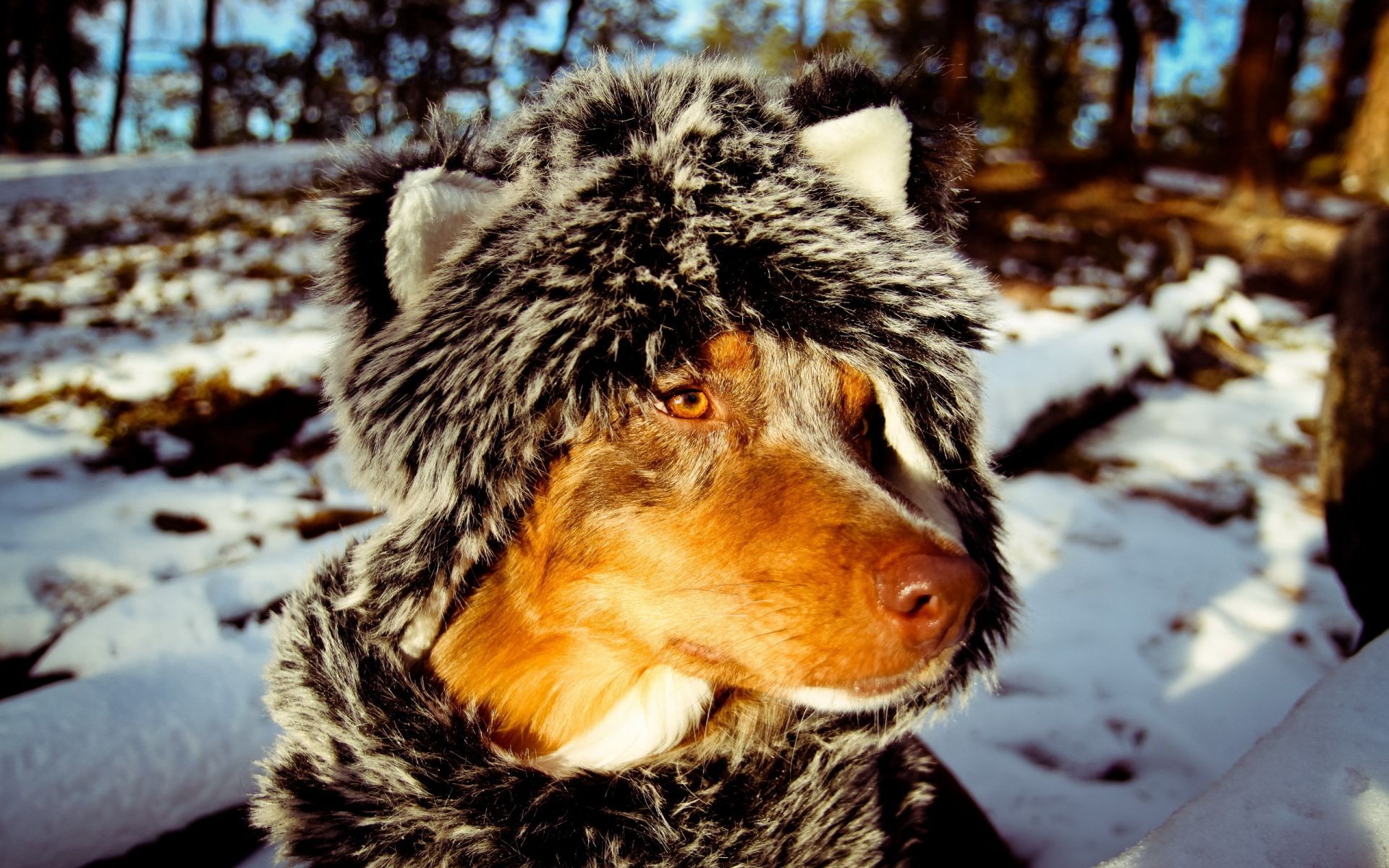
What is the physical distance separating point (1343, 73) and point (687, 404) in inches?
1041

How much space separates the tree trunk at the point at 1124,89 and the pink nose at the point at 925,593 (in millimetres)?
14619

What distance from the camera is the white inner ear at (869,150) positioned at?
1528 millimetres

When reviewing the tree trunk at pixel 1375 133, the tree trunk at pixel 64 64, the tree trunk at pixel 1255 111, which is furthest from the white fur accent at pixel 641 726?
the tree trunk at pixel 64 64

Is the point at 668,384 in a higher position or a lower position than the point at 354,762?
higher

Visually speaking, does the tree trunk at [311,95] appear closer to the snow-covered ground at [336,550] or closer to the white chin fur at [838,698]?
the snow-covered ground at [336,550]

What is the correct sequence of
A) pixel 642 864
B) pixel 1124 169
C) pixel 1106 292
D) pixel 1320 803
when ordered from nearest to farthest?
1. pixel 1320 803
2. pixel 642 864
3. pixel 1106 292
4. pixel 1124 169

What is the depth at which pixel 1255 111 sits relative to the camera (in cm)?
1025

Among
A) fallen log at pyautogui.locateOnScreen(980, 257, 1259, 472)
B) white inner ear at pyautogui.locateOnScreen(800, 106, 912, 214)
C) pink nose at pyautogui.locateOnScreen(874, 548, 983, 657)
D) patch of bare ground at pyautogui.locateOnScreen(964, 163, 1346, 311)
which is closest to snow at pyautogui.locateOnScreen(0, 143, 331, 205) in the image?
patch of bare ground at pyautogui.locateOnScreen(964, 163, 1346, 311)

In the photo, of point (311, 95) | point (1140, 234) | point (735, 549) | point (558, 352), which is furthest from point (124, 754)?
point (311, 95)

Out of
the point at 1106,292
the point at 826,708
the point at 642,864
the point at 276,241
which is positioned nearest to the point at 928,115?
the point at 826,708

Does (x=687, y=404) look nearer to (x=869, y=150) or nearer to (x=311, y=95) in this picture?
(x=869, y=150)

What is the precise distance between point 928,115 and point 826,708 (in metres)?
1.34

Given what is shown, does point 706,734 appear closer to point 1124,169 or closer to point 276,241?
point 276,241

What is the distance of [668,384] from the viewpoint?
1487 millimetres
